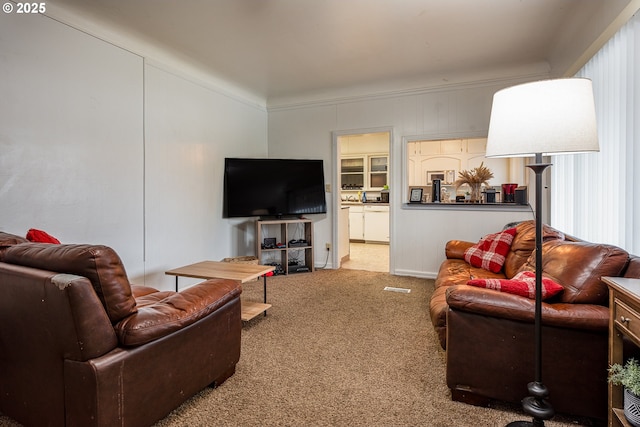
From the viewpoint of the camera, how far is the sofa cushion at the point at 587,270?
170cm

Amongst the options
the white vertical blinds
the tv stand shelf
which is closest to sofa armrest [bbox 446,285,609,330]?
the white vertical blinds

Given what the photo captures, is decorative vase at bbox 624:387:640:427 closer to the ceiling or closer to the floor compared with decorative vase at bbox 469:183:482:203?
closer to the floor

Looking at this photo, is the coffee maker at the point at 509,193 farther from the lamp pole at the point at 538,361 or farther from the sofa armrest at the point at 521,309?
the lamp pole at the point at 538,361

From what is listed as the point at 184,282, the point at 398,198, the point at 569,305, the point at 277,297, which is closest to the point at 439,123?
the point at 398,198

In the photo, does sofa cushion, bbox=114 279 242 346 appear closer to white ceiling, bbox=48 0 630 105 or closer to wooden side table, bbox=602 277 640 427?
wooden side table, bbox=602 277 640 427

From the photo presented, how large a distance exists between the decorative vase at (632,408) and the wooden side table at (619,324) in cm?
3

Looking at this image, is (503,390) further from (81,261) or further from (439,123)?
(439,123)

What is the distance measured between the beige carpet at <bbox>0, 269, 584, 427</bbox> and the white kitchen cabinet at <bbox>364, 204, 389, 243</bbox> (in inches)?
151

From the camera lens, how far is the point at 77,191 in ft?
9.18

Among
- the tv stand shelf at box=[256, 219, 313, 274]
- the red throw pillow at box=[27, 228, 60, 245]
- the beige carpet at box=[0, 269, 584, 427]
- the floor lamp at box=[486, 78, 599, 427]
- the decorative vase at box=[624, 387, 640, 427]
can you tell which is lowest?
the beige carpet at box=[0, 269, 584, 427]

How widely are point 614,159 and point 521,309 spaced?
1.41 metres

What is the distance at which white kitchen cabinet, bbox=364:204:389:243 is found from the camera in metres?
7.40

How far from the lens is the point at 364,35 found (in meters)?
3.22

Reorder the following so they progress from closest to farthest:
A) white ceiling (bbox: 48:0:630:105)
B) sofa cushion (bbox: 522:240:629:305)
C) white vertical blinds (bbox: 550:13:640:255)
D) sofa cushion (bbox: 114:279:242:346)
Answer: sofa cushion (bbox: 114:279:242:346), sofa cushion (bbox: 522:240:629:305), white vertical blinds (bbox: 550:13:640:255), white ceiling (bbox: 48:0:630:105)
